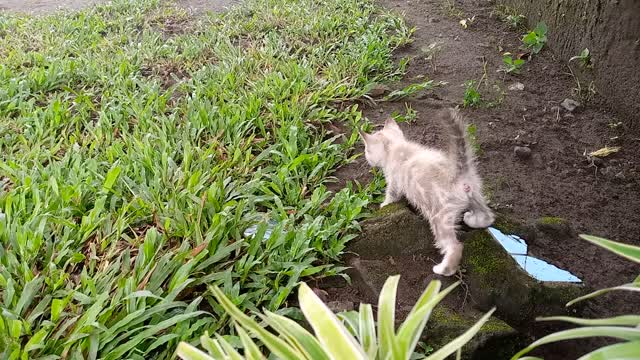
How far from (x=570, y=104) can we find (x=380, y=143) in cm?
183

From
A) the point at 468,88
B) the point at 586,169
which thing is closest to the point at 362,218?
the point at 586,169

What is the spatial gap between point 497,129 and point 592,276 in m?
1.50

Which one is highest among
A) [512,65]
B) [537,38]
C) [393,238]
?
[537,38]

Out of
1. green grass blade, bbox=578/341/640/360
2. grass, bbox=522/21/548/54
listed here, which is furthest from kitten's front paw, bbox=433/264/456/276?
grass, bbox=522/21/548/54

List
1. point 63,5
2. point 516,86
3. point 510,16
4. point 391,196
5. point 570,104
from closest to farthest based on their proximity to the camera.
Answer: point 391,196, point 570,104, point 516,86, point 510,16, point 63,5

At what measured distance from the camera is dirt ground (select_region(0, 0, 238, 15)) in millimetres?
6645

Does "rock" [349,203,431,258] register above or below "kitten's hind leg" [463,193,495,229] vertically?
below

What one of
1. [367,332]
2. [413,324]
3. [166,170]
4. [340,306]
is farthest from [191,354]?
Answer: [166,170]

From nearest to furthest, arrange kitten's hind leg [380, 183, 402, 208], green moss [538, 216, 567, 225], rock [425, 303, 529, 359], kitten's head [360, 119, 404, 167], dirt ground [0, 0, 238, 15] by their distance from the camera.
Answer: rock [425, 303, 529, 359]
green moss [538, 216, 567, 225]
kitten's hind leg [380, 183, 402, 208]
kitten's head [360, 119, 404, 167]
dirt ground [0, 0, 238, 15]

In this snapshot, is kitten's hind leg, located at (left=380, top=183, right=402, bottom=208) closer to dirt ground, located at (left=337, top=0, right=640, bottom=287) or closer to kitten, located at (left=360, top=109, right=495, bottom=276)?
kitten, located at (left=360, top=109, right=495, bottom=276)

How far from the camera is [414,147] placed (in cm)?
306

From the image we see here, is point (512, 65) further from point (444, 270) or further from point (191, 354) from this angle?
point (191, 354)

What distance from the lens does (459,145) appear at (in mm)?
2494

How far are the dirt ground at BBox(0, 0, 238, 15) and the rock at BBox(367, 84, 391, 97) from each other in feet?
9.82
